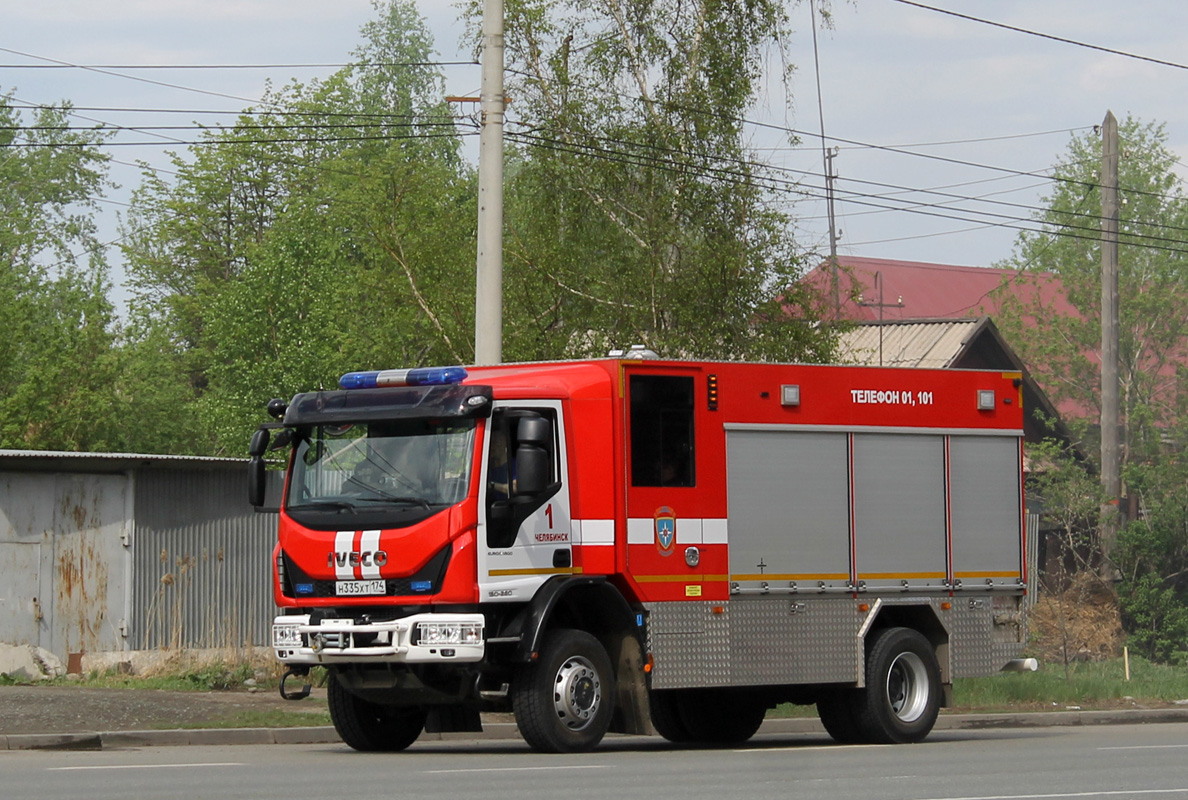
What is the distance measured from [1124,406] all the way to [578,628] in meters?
46.6

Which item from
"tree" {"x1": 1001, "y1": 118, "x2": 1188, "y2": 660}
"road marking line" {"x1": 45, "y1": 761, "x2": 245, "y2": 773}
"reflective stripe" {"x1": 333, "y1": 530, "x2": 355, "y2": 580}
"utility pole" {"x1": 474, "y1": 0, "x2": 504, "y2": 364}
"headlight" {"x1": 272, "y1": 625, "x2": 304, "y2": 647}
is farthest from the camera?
"tree" {"x1": 1001, "y1": 118, "x2": 1188, "y2": 660}

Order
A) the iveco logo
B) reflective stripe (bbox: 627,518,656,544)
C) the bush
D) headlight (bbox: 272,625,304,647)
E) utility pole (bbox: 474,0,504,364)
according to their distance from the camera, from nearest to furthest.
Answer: the iveco logo → headlight (bbox: 272,625,304,647) → reflective stripe (bbox: 627,518,656,544) → utility pole (bbox: 474,0,504,364) → the bush

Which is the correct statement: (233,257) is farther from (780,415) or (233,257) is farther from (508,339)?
(780,415)

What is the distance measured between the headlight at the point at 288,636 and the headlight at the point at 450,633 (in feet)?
3.76

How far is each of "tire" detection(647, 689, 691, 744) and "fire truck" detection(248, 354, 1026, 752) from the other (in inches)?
1.1

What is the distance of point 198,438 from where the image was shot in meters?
52.2

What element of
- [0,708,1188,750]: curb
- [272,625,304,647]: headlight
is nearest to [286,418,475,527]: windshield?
[272,625,304,647]: headlight

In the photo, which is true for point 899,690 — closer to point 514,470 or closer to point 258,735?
point 514,470

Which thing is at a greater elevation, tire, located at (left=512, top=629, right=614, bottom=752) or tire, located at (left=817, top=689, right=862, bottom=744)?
tire, located at (left=512, top=629, right=614, bottom=752)

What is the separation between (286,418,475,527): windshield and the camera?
1420 centimetres

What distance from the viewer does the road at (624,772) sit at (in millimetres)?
11312

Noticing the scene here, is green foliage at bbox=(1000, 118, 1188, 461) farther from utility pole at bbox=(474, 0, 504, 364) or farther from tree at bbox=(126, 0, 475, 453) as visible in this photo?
utility pole at bbox=(474, 0, 504, 364)

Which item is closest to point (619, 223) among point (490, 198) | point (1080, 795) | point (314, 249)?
point (490, 198)

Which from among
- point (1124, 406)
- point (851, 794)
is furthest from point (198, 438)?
point (851, 794)
